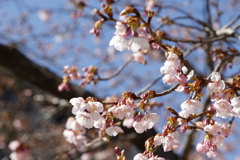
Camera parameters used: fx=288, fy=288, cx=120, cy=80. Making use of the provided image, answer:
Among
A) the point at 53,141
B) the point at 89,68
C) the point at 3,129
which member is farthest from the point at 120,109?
the point at 3,129

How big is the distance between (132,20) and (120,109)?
0.32 m

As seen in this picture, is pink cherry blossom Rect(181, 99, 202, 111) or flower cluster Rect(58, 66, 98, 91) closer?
pink cherry blossom Rect(181, 99, 202, 111)

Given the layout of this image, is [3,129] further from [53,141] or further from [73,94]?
[73,94]

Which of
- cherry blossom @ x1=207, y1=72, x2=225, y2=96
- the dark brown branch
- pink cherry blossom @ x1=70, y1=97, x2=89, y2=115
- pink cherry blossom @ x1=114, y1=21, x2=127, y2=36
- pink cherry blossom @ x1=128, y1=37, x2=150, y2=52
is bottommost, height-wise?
cherry blossom @ x1=207, y1=72, x2=225, y2=96

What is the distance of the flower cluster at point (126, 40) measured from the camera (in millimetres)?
1058

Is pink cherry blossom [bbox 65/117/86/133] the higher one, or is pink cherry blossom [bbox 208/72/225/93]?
pink cherry blossom [bbox 65/117/86/133]

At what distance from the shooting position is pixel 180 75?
98cm

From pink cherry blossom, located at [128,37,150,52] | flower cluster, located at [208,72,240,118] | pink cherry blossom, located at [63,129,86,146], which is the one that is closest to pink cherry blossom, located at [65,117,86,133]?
pink cherry blossom, located at [63,129,86,146]

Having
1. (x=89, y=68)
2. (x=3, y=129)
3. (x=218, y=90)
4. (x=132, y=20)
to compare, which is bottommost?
(x=218, y=90)

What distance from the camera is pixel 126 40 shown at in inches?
43.3

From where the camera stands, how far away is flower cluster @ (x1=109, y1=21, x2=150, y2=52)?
1058 mm

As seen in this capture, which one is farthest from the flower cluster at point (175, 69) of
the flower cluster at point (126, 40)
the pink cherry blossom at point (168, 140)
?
the pink cherry blossom at point (168, 140)

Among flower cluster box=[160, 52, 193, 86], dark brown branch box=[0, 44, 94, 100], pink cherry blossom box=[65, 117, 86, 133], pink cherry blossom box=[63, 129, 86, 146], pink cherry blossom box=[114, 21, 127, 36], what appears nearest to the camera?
flower cluster box=[160, 52, 193, 86]

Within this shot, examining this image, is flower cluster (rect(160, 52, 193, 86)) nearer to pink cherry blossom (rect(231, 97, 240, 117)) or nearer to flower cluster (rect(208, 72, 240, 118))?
flower cluster (rect(208, 72, 240, 118))
